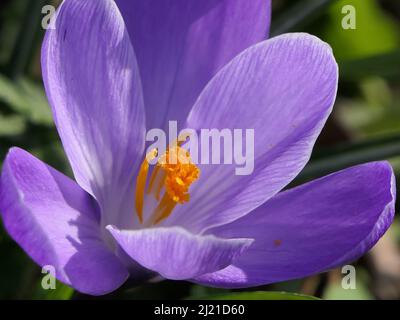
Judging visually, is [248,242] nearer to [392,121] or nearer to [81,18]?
[81,18]

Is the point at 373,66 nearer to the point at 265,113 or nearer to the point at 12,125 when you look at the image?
the point at 265,113

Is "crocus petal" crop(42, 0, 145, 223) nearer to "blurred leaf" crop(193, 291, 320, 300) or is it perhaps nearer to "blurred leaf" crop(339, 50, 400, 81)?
"blurred leaf" crop(193, 291, 320, 300)

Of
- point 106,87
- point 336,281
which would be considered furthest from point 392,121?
point 106,87

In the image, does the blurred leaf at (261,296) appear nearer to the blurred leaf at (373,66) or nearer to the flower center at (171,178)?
the flower center at (171,178)

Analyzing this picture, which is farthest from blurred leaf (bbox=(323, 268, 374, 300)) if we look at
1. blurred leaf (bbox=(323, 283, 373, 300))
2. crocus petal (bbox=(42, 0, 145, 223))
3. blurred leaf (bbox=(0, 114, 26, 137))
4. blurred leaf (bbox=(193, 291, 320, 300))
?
blurred leaf (bbox=(0, 114, 26, 137))

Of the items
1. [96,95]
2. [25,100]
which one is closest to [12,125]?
[25,100]

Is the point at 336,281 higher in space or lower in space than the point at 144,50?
lower

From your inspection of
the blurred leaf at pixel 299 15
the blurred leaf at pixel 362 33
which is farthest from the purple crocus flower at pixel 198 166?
the blurred leaf at pixel 362 33
